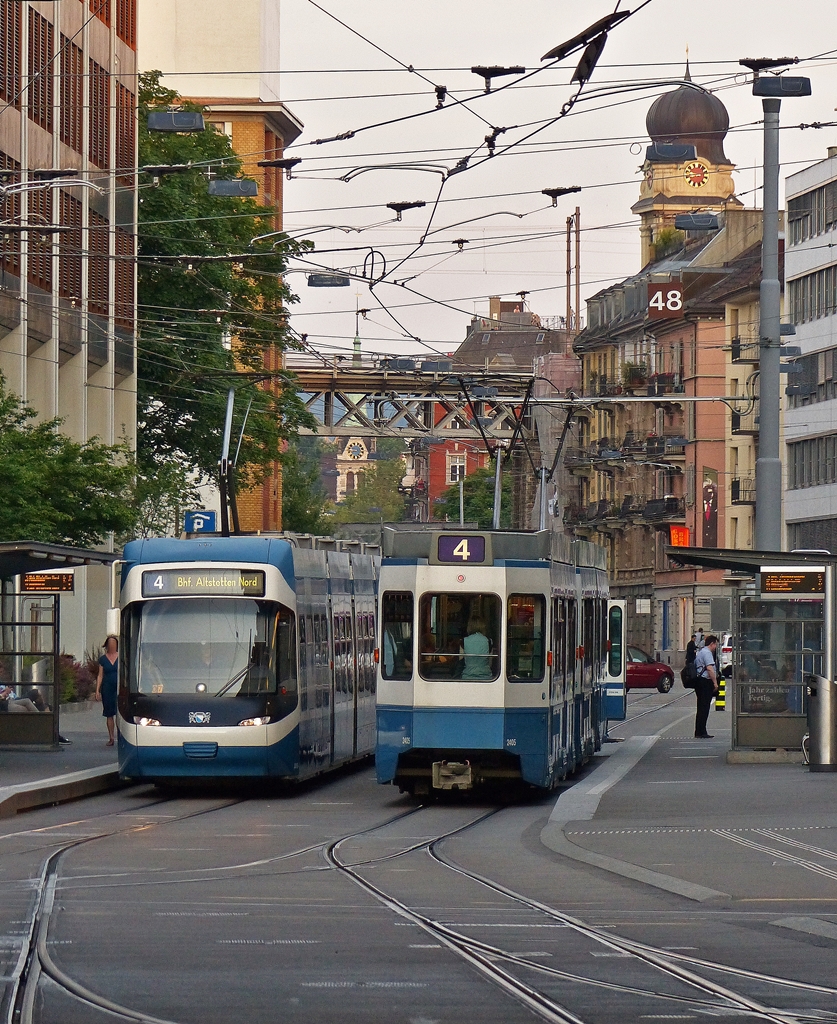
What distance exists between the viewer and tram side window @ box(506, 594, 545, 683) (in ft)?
72.6

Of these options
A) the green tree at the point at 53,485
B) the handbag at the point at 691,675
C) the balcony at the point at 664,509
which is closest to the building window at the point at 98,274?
the green tree at the point at 53,485

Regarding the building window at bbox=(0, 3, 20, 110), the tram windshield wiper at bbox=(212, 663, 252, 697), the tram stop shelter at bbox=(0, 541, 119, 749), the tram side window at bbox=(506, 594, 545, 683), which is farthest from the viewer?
the building window at bbox=(0, 3, 20, 110)

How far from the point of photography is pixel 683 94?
403ft

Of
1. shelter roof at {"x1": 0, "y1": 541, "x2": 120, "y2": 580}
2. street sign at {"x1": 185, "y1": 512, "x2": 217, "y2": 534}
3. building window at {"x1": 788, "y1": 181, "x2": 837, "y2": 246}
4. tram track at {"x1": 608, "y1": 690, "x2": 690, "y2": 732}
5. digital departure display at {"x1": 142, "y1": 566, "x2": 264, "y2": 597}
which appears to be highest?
building window at {"x1": 788, "y1": 181, "x2": 837, "y2": 246}

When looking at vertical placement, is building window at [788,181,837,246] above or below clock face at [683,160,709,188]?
below

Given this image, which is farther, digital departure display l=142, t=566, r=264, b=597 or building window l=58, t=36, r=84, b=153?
building window l=58, t=36, r=84, b=153

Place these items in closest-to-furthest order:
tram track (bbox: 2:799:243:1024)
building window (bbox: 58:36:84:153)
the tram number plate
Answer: tram track (bbox: 2:799:243:1024) → the tram number plate → building window (bbox: 58:36:84:153)

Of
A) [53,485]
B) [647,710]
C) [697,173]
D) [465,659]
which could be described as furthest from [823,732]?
[697,173]

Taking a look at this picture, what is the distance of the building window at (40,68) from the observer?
45500 mm

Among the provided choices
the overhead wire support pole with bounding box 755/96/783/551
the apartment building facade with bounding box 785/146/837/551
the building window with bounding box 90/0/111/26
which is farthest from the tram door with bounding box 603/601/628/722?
the apartment building facade with bounding box 785/146/837/551

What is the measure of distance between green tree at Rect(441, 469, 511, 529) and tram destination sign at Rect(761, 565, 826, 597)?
9059 centimetres

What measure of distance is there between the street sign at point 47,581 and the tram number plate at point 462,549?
798 centimetres

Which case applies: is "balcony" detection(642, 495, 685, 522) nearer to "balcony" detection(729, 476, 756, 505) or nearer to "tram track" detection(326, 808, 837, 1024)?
"balcony" detection(729, 476, 756, 505)

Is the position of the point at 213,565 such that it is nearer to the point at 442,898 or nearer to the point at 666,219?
the point at 442,898
